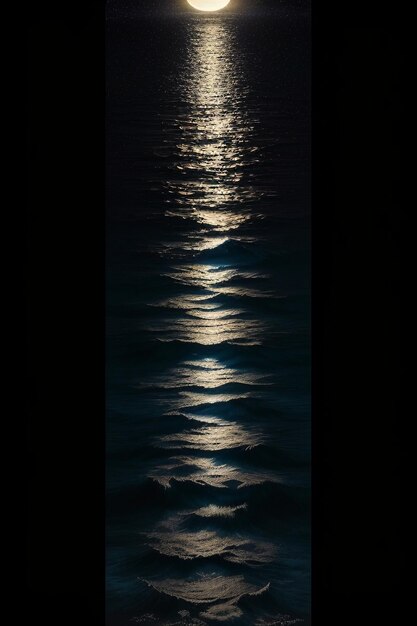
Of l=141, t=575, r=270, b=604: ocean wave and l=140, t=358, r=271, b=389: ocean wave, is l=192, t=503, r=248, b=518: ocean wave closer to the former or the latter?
l=141, t=575, r=270, b=604: ocean wave

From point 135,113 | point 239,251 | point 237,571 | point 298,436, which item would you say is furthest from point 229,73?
point 237,571

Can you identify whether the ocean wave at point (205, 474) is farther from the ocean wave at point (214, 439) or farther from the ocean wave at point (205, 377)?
the ocean wave at point (205, 377)

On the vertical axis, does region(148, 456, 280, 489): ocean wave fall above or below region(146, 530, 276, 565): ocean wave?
above

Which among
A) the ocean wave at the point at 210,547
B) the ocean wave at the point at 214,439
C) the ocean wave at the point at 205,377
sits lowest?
the ocean wave at the point at 210,547

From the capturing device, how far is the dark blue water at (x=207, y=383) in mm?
2158

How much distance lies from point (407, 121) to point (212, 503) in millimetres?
2037

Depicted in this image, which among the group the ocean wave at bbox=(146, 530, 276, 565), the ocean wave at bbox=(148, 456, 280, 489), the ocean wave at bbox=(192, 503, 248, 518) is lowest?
the ocean wave at bbox=(146, 530, 276, 565)

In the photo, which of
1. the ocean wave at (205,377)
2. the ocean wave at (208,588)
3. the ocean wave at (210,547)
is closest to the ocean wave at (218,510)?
the ocean wave at (210,547)

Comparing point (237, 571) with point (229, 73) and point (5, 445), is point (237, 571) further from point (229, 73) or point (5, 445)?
point (229, 73)

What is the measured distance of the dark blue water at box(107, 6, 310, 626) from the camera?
2158mm

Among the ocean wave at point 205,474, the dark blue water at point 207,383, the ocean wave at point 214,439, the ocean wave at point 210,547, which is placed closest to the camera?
the dark blue water at point 207,383

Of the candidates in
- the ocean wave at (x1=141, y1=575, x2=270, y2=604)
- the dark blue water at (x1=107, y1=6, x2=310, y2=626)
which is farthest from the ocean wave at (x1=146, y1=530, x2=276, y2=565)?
the ocean wave at (x1=141, y1=575, x2=270, y2=604)

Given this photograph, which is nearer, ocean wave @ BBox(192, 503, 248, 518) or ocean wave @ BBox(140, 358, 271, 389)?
ocean wave @ BBox(192, 503, 248, 518)

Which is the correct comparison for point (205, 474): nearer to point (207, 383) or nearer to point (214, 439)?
point (214, 439)
